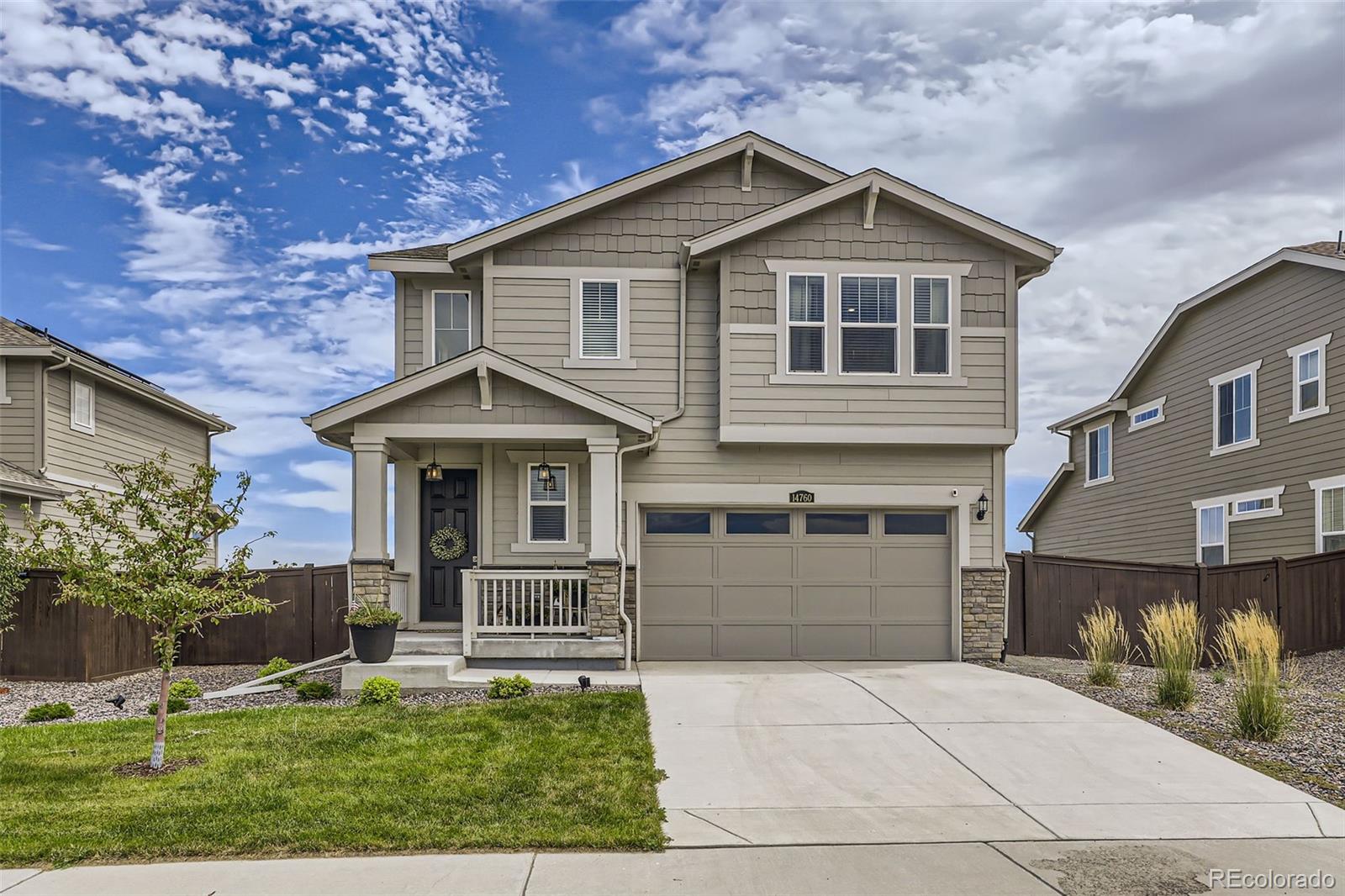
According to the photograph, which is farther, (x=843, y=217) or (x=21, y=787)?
(x=843, y=217)

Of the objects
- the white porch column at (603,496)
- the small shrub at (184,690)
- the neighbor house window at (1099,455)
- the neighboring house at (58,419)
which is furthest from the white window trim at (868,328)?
the neighbor house window at (1099,455)

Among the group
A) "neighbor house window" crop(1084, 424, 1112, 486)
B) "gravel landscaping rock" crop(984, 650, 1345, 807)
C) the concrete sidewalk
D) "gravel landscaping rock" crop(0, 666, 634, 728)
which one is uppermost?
"neighbor house window" crop(1084, 424, 1112, 486)

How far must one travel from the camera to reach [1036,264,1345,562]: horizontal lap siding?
1733 cm

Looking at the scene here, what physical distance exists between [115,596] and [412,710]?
316cm

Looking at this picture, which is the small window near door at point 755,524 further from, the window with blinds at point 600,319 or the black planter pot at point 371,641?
the black planter pot at point 371,641

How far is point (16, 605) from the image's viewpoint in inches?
547

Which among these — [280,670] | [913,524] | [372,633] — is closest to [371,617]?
[372,633]

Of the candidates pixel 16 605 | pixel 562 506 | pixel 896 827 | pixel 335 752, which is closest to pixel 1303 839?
pixel 896 827

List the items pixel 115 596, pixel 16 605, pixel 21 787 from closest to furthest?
pixel 21 787 < pixel 115 596 < pixel 16 605

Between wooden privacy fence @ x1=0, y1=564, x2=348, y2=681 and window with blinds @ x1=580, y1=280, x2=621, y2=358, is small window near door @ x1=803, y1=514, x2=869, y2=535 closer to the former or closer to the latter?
window with blinds @ x1=580, y1=280, x2=621, y2=358

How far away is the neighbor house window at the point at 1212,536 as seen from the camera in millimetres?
19906

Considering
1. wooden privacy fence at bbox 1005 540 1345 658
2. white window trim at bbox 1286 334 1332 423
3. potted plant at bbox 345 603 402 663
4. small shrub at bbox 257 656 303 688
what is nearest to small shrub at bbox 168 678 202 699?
small shrub at bbox 257 656 303 688

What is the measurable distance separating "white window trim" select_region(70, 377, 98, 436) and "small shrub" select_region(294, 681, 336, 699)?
10.7m

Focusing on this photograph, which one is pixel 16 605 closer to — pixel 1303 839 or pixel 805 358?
pixel 805 358
